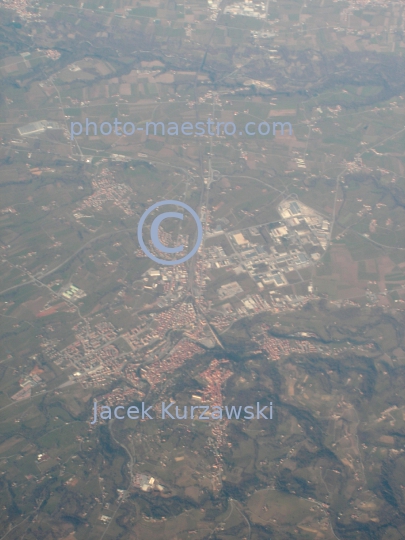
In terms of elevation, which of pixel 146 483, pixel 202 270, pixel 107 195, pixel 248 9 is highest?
pixel 248 9

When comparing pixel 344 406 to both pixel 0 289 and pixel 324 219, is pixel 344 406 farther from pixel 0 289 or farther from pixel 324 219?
pixel 0 289

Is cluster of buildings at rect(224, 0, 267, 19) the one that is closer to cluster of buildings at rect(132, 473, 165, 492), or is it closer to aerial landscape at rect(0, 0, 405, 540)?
aerial landscape at rect(0, 0, 405, 540)

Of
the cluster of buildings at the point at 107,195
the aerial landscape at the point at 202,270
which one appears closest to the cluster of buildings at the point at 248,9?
the aerial landscape at the point at 202,270

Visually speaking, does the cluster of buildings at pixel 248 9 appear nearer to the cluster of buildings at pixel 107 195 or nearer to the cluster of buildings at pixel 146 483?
the cluster of buildings at pixel 107 195

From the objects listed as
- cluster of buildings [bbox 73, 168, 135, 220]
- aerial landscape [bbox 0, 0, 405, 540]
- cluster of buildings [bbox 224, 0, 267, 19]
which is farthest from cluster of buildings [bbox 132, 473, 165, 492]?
cluster of buildings [bbox 224, 0, 267, 19]

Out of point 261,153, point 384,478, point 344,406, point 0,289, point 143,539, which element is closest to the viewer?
point 143,539

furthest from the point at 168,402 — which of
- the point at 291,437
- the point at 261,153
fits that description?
the point at 261,153

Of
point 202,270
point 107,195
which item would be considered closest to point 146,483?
point 202,270

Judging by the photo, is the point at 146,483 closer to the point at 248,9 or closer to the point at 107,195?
the point at 107,195

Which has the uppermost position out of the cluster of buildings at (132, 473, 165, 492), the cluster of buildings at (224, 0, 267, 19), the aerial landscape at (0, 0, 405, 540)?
the cluster of buildings at (224, 0, 267, 19)
